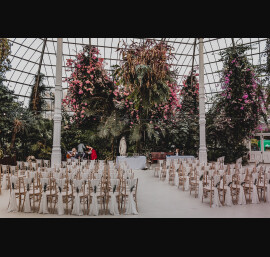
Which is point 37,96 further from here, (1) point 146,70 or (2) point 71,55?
(1) point 146,70

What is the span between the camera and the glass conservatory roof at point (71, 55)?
1742 centimetres

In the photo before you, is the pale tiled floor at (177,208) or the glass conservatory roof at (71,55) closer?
the pale tiled floor at (177,208)

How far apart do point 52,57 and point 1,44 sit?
10.8 meters

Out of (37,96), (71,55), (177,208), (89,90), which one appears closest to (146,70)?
(177,208)

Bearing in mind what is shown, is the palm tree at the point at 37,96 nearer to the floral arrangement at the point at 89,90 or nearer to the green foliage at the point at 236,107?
the floral arrangement at the point at 89,90

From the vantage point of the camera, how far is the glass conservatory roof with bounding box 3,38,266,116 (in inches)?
686

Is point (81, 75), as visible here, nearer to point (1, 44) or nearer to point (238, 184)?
point (1, 44)

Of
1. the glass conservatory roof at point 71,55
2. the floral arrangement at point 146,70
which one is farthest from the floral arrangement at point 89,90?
the floral arrangement at point 146,70

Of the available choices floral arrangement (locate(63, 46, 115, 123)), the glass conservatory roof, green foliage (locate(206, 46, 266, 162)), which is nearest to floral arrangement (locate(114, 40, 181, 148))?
floral arrangement (locate(63, 46, 115, 123))

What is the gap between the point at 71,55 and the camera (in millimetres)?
19359

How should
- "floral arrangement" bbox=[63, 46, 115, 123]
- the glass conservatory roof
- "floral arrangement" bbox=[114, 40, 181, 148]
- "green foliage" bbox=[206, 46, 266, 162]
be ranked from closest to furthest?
"floral arrangement" bbox=[114, 40, 181, 148] < "green foliage" bbox=[206, 46, 266, 162] < "floral arrangement" bbox=[63, 46, 115, 123] < the glass conservatory roof

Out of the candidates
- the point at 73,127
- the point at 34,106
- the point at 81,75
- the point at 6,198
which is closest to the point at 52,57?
the point at 34,106

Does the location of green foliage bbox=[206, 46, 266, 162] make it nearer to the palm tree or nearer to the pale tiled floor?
the pale tiled floor
